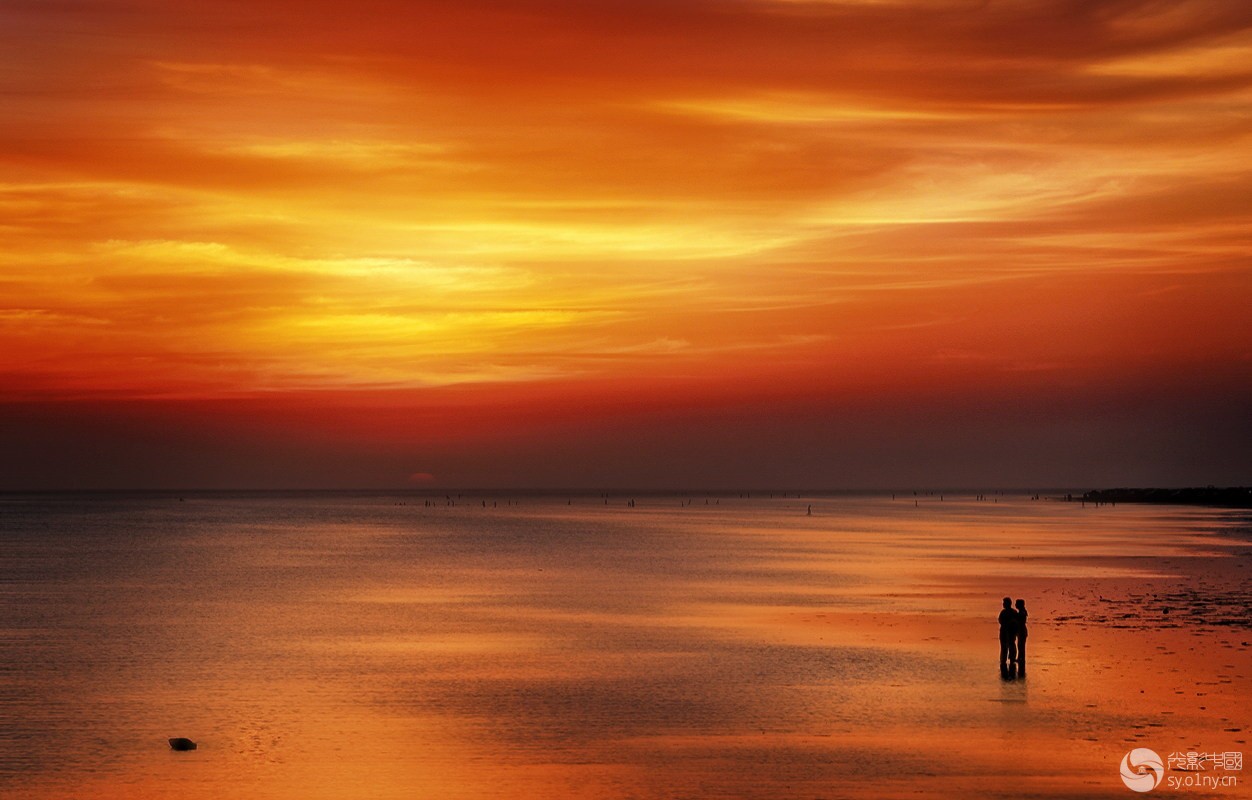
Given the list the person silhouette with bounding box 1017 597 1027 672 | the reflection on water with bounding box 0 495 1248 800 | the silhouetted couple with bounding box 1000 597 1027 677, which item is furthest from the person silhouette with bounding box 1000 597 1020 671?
the reflection on water with bounding box 0 495 1248 800

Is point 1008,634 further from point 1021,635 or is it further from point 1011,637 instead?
point 1021,635

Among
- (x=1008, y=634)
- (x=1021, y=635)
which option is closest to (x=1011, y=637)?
(x=1008, y=634)

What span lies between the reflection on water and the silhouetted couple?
556 millimetres

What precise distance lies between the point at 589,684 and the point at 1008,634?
10730 mm

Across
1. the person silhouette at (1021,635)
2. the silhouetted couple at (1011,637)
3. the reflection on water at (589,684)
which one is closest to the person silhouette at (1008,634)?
the silhouetted couple at (1011,637)

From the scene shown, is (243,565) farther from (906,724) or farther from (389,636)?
(906,724)

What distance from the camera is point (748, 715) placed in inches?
1141

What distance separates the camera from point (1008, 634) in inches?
1294

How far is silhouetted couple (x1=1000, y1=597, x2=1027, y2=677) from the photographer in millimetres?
32844

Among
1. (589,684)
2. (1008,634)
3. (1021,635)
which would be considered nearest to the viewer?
(1008,634)

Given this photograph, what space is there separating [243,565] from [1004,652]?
6308cm

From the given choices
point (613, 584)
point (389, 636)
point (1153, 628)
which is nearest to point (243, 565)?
point (613, 584)

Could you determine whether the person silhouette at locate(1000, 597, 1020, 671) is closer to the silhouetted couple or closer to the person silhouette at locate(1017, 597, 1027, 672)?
the silhouetted couple

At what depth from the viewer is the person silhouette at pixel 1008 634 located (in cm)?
3281
